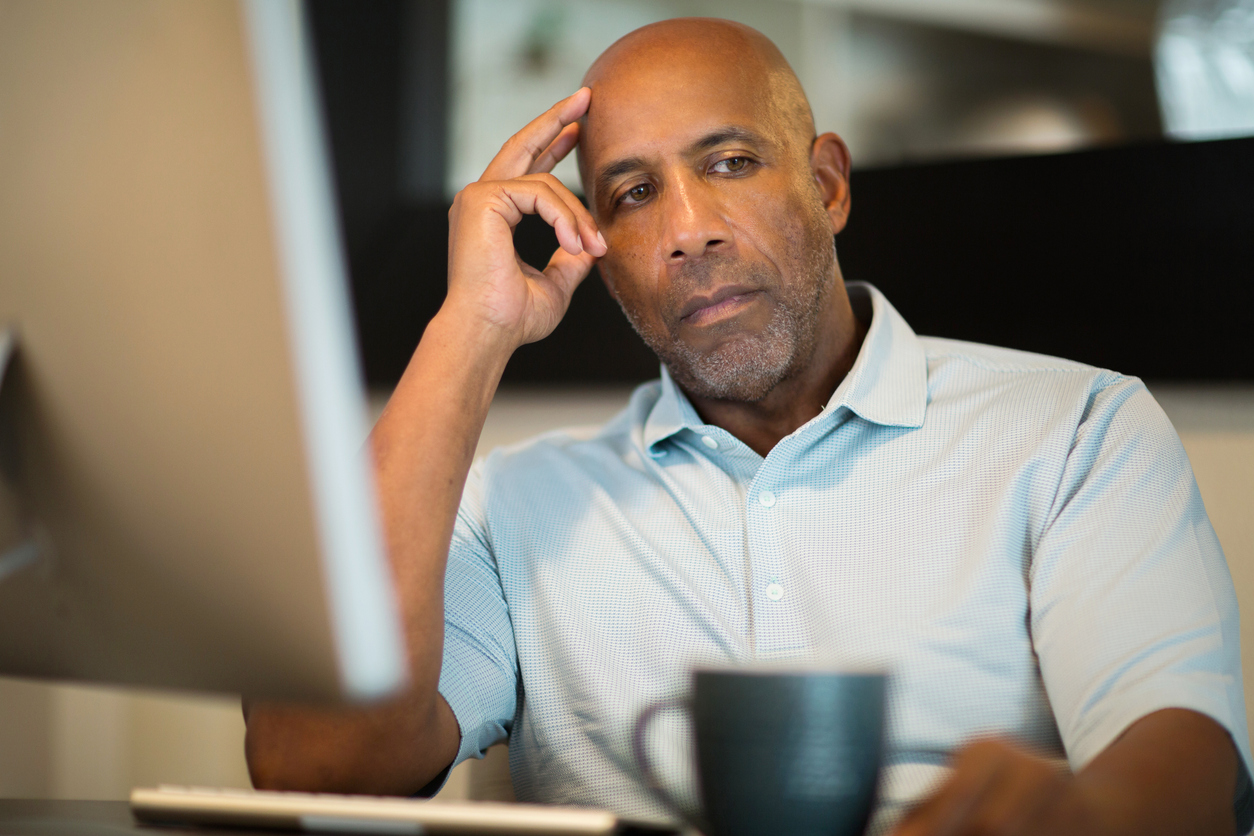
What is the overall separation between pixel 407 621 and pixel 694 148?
0.69 meters

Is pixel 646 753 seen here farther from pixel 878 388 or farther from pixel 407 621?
pixel 878 388

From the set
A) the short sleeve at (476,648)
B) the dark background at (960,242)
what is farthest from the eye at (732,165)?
the short sleeve at (476,648)

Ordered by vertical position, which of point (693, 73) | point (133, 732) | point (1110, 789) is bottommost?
point (133, 732)

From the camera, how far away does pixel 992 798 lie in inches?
17.4

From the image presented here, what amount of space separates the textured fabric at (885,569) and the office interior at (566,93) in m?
0.32

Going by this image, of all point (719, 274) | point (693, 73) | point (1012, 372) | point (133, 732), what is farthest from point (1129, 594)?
point (133, 732)

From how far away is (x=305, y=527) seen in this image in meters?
0.39

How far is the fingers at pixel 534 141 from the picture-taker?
1.23 meters

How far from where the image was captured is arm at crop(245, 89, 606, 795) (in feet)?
2.83

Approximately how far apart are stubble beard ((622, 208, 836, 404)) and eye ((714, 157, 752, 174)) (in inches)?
4.4

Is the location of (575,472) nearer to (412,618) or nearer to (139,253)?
(412,618)

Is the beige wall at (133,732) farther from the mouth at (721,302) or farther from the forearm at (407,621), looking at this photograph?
the forearm at (407,621)

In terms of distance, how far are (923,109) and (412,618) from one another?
110 cm

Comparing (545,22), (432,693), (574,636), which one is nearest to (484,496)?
(574,636)
